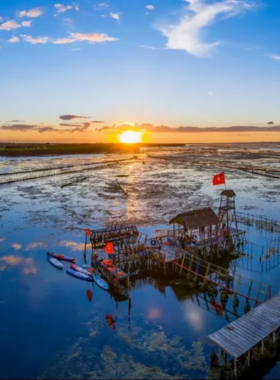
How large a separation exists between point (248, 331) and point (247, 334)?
1.01 feet

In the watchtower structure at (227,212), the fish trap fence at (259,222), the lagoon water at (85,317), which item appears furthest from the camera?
the fish trap fence at (259,222)

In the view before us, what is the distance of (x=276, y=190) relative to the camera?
233 feet

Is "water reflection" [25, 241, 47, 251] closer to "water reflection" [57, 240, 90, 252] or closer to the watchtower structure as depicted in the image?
"water reflection" [57, 240, 90, 252]

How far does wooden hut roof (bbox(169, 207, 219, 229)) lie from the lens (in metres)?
33.8

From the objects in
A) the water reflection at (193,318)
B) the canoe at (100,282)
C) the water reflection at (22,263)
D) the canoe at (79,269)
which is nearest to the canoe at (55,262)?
the canoe at (79,269)

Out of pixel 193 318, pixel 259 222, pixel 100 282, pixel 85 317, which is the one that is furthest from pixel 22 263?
pixel 259 222

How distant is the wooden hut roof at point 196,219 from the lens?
33844 mm

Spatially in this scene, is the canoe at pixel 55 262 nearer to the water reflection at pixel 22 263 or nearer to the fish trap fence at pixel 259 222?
the water reflection at pixel 22 263

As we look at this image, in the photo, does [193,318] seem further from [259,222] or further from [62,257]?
[259,222]

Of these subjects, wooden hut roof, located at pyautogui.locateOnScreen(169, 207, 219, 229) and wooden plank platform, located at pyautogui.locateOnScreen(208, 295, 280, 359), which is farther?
wooden hut roof, located at pyautogui.locateOnScreen(169, 207, 219, 229)

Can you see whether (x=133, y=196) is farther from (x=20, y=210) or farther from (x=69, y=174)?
(x=69, y=174)

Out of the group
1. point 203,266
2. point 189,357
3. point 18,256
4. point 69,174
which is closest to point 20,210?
point 18,256

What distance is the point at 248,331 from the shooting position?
19250 millimetres

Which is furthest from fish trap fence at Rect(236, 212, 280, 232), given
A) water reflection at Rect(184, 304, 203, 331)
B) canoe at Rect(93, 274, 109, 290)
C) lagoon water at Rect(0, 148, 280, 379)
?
canoe at Rect(93, 274, 109, 290)
